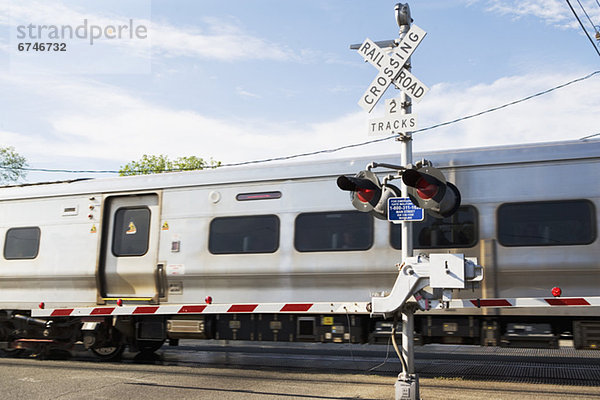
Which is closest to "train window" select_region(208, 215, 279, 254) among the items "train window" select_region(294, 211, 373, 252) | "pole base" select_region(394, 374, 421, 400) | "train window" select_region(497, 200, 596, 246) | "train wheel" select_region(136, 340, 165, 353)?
"train window" select_region(294, 211, 373, 252)

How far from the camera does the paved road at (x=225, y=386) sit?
26.0ft

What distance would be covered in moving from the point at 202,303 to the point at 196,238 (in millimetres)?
1129

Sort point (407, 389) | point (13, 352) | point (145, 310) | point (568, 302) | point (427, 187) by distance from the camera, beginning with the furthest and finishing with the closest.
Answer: point (13, 352)
point (145, 310)
point (568, 302)
point (407, 389)
point (427, 187)

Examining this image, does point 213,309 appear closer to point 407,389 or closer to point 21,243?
point 407,389

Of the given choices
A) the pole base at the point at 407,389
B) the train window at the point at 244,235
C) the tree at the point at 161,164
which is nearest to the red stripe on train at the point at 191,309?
the train window at the point at 244,235

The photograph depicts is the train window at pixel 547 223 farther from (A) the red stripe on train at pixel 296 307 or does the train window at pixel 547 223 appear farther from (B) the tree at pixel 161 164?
(B) the tree at pixel 161 164

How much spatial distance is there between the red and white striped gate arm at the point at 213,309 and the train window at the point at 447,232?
131 centimetres

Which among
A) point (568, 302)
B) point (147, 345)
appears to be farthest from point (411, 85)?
point (147, 345)

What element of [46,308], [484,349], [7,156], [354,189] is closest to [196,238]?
[46,308]

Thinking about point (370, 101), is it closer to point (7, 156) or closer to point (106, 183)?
point (106, 183)

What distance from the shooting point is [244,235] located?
33.3 feet

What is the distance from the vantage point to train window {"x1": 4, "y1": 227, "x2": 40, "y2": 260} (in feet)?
38.6

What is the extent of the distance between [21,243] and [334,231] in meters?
6.55

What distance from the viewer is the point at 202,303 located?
33.9ft
